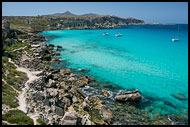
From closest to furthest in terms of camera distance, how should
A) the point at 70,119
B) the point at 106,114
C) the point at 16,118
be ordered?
1. the point at 16,118
2. the point at 70,119
3. the point at 106,114

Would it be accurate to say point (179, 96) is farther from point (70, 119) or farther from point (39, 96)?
point (39, 96)

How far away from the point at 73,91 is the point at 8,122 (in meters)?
12.6

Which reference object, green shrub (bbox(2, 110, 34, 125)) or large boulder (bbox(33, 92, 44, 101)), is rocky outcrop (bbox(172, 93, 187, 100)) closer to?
large boulder (bbox(33, 92, 44, 101))

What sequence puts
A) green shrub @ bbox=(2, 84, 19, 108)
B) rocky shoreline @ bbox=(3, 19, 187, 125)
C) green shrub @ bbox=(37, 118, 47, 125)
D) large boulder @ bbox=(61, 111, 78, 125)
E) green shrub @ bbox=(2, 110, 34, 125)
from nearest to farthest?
1. green shrub @ bbox=(2, 110, 34, 125)
2. green shrub @ bbox=(37, 118, 47, 125)
3. large boulder @ bbox=(61, 111, 78, 125)
4. green shrub @ bbox=(2, 84, 19, 108)
5. rocky shoreline @ bbox=(3, 19, 187, 125)

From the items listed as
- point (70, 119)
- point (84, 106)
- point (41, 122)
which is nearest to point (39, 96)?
point (41, 122)

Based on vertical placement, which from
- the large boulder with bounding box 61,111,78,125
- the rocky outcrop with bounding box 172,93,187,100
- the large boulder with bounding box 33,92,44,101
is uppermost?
the large boulder with bounding box 33,92,44,101

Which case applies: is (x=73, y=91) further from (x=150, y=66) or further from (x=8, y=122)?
(x=150, y=66)

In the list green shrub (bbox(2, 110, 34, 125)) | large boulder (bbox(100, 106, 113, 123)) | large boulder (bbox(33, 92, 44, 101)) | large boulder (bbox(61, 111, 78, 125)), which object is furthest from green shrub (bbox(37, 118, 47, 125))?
large boulder (bbox(100, 106, 113, 123))

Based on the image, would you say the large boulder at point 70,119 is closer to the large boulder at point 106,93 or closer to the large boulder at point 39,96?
the large boulder at point 39,96

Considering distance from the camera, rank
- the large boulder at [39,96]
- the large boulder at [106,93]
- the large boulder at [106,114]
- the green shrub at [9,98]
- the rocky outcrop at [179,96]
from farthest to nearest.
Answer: the large boulder at [106,93]
the rocky outcrop at [179,96]
the large boulder at [39,96]
the large boulder at [106,114]
the green shrub at [9,98]

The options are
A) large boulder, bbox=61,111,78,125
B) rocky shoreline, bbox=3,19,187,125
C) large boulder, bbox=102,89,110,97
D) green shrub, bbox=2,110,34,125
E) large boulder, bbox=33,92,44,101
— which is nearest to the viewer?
green shrub, bbox=2,110,34,125

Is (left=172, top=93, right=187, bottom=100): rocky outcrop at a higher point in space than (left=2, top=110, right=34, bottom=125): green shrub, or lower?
lower

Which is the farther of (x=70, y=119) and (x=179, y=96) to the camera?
(x=179, y=96)

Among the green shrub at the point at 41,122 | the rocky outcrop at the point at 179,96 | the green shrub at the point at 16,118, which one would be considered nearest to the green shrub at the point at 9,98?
the green shrub at the point at 16,118
